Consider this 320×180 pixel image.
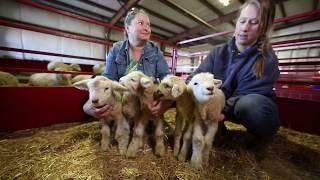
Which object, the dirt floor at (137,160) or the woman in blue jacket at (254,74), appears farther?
the woman in blue jacket at (254,74)

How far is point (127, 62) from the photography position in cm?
246

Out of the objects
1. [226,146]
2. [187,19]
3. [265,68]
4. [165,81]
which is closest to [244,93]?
[265,68]

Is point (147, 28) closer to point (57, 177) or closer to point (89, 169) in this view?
point (89, 169)

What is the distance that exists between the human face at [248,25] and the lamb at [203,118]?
0.69 metres

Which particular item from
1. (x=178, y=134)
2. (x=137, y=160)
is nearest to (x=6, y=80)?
(x=137, y=160)

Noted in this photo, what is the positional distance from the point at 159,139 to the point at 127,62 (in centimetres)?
110

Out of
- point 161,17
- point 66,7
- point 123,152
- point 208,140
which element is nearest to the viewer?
point 208,140

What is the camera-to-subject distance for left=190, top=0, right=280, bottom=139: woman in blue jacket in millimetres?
1820

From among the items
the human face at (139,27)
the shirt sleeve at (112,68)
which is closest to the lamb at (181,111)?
the human face at (139,27)

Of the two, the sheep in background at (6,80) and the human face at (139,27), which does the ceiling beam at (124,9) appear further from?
the human face at (139,27)

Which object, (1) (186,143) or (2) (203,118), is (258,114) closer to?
(2) (203,118)

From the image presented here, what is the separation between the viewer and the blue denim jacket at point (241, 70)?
1.99 m

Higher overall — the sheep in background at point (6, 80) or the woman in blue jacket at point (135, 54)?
the woman in blue jacket at point (135, 54)

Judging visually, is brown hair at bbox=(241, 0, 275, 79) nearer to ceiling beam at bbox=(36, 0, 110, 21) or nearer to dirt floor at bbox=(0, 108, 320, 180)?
dirt floor at bbox=(0, 108, 320, 180)
